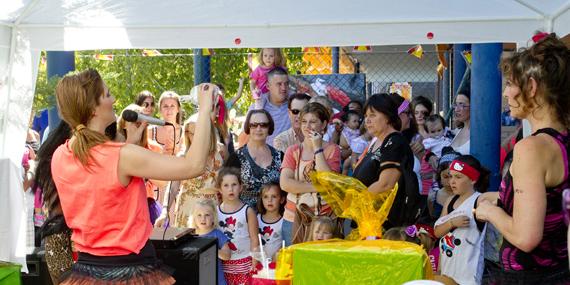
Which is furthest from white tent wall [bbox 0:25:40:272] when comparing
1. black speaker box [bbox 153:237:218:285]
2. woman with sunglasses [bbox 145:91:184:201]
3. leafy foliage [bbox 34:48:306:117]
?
leafy foliage [bbox 34:48:306:117]

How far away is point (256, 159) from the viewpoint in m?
5.34

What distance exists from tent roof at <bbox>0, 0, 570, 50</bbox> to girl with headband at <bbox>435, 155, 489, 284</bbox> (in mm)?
861

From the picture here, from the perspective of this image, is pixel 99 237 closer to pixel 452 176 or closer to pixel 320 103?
pixel 452 176

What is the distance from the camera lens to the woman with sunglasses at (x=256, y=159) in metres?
5.30

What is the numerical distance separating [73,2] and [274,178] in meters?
1.88

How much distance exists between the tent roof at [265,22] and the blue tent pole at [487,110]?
4.27 feet

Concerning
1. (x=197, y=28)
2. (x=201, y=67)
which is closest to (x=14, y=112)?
(x=197, y=28)


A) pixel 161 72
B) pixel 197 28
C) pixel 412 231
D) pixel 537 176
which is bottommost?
pixel 412 231

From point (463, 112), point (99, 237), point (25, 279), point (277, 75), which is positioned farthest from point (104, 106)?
point (463, 112)

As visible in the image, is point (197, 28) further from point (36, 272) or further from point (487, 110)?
point (487, 110)

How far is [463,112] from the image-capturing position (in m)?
6.30

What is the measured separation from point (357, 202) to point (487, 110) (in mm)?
2555

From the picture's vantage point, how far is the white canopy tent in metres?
4.24

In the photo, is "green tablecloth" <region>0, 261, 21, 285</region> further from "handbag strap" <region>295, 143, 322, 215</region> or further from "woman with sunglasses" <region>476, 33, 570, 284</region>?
"woman with sunglasses" <region>476, 33, 570, 284</region>
